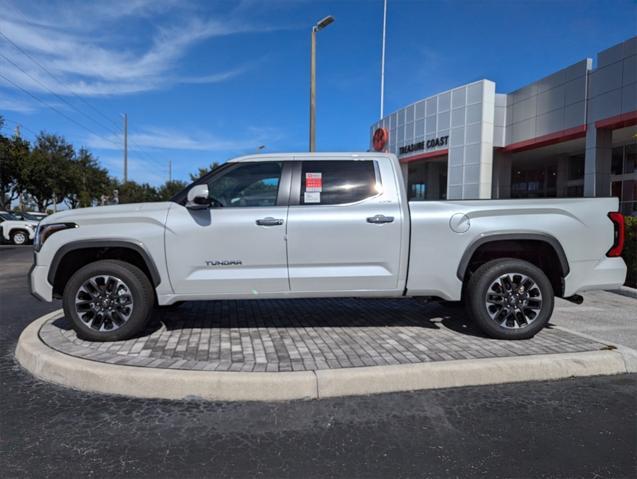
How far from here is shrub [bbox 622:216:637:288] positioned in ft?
27.1

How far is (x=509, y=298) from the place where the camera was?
475 centimetres

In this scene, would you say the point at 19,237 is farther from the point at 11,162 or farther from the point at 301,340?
the point at 301,340

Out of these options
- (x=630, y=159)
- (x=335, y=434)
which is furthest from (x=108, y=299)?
(x=630, y=159)

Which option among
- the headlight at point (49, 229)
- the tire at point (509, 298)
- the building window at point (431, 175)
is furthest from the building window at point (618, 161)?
the headlight at point (49, 229)

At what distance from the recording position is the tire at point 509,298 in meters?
4.71

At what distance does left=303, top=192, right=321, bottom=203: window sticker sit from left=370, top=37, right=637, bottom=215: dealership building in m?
15.9

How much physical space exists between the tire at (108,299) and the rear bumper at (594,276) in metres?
4.29

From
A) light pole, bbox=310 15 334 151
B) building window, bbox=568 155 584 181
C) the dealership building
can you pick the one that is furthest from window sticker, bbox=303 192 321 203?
building window, bbox=568 155 584 181

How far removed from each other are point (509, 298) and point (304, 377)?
2380mm

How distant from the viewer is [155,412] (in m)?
3.42

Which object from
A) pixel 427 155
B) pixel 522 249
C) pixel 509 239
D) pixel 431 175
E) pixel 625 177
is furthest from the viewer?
pixel 431 175

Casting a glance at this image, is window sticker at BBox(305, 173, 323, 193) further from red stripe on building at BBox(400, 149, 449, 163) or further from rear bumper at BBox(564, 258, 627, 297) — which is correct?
red stripe on building at BBox(400, 149, 449, 163)

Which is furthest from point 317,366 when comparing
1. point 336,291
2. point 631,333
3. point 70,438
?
point 631,333

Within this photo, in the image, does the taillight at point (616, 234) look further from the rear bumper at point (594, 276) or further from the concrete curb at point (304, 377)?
the concrete curb at point (304, 377)
